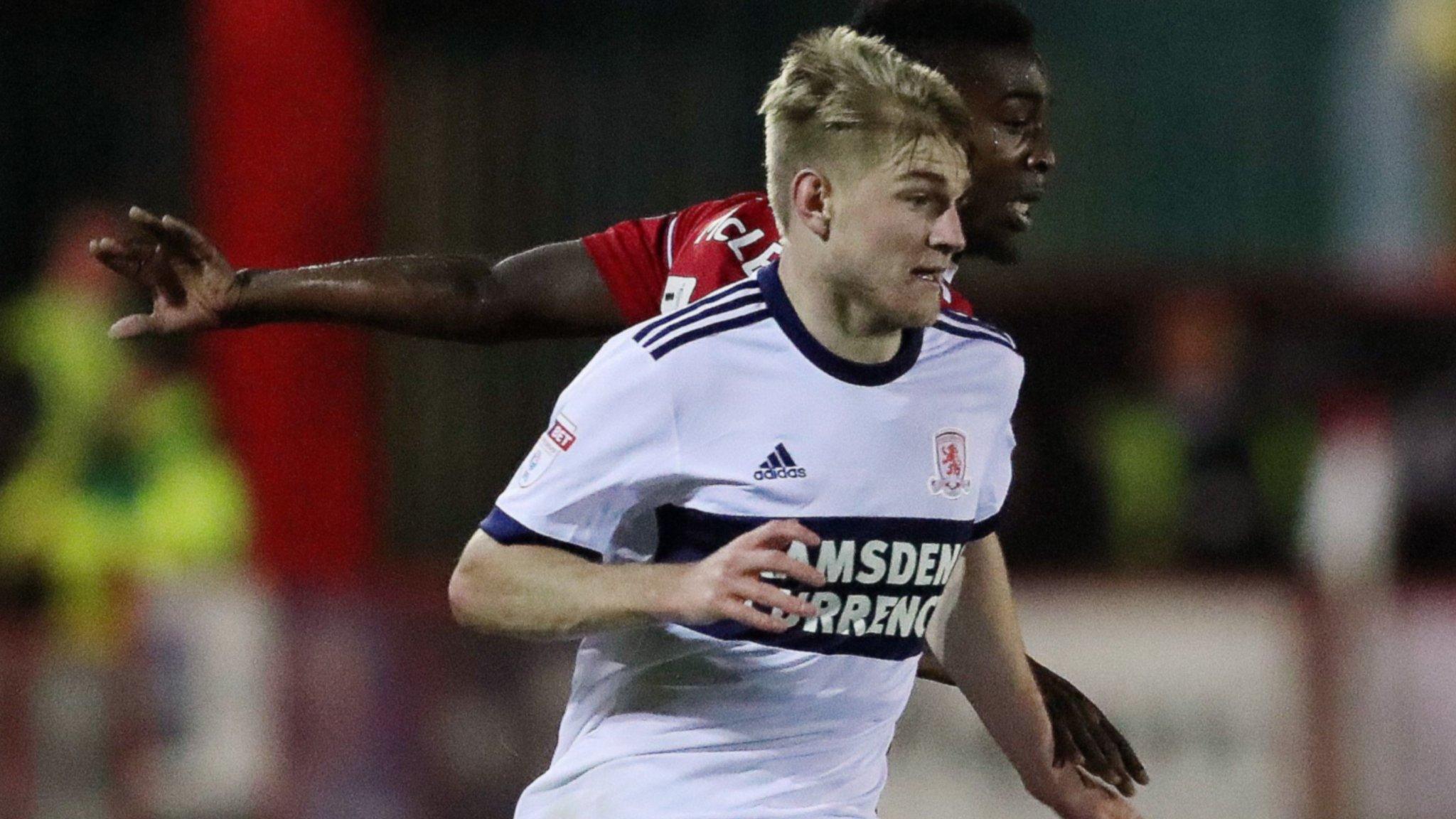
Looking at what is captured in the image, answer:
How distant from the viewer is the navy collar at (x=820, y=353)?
352cm

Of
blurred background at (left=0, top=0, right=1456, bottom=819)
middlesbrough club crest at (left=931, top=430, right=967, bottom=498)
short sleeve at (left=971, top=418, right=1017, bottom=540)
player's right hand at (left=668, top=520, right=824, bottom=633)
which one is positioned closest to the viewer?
player's right hand at (left=668, top=520, right=824, bottom=633)

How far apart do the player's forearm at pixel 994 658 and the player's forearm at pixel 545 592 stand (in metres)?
0.78

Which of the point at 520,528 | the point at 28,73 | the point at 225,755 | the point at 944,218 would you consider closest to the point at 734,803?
the point at 520,528

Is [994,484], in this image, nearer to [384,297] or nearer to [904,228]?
[904,228]

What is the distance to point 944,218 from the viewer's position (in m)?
3.43

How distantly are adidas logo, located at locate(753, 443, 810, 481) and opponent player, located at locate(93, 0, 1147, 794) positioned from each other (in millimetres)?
587

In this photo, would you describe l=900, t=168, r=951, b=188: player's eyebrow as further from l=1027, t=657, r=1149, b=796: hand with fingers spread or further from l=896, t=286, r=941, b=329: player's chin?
l=1027, t=657, r=1149, b=796: hand with fingers spread

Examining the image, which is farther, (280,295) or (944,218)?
(280,295)

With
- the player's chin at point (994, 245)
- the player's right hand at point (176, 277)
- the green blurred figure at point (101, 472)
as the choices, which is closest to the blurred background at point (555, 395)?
the green blurred figure at point (101, 472)

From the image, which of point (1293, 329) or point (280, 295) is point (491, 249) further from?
point (280, 295)

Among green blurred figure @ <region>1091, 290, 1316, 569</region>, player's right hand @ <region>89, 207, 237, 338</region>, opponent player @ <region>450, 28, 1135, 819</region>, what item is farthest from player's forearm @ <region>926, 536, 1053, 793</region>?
green blurred figure @ <region>1091, 290, 1316, 569</region>

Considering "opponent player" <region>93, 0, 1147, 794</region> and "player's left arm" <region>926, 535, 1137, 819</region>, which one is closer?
"player's left arm" <region>926, 535, 1137, 819</region>

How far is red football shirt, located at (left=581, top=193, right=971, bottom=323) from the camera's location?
4148 millimetres

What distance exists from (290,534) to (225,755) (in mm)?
2168
